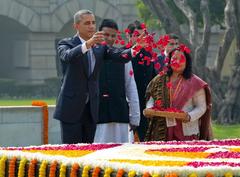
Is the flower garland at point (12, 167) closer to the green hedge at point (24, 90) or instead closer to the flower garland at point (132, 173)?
the flower garland at point (132, 173)

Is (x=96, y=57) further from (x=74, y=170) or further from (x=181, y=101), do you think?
(x=74, y=170)

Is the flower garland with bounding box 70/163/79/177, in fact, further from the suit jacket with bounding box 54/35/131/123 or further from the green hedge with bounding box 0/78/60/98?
the green hedge with bounding box 0/78/60/98

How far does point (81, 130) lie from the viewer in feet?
28.3

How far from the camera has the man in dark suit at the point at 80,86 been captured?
852 cm

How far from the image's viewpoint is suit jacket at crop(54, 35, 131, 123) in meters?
8.52

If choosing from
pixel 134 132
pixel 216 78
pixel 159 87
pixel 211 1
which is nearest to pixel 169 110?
pixel 159 87

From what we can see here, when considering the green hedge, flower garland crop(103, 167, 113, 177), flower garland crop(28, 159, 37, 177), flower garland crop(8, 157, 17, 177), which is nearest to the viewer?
flower garland crop(103, 167, 113, 177)

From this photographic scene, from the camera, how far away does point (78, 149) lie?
22.8 ft

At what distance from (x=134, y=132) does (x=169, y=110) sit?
4.63ft

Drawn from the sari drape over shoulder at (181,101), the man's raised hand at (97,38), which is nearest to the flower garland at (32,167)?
the man's raised hand at (97,38)

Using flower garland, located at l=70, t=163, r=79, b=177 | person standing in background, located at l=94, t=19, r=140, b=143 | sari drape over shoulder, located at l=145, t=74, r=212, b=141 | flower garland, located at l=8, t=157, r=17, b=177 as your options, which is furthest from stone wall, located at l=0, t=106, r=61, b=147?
flower garland, located at l=70, t=163, r=79, b=177

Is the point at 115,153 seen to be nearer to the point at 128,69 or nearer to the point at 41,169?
the point at 41,169

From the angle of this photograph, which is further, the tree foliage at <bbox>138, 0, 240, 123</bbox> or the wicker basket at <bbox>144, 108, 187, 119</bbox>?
the tree foliage at <bbox>138, 0, 240, 123</bbox>

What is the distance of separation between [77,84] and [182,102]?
95 centimetres
